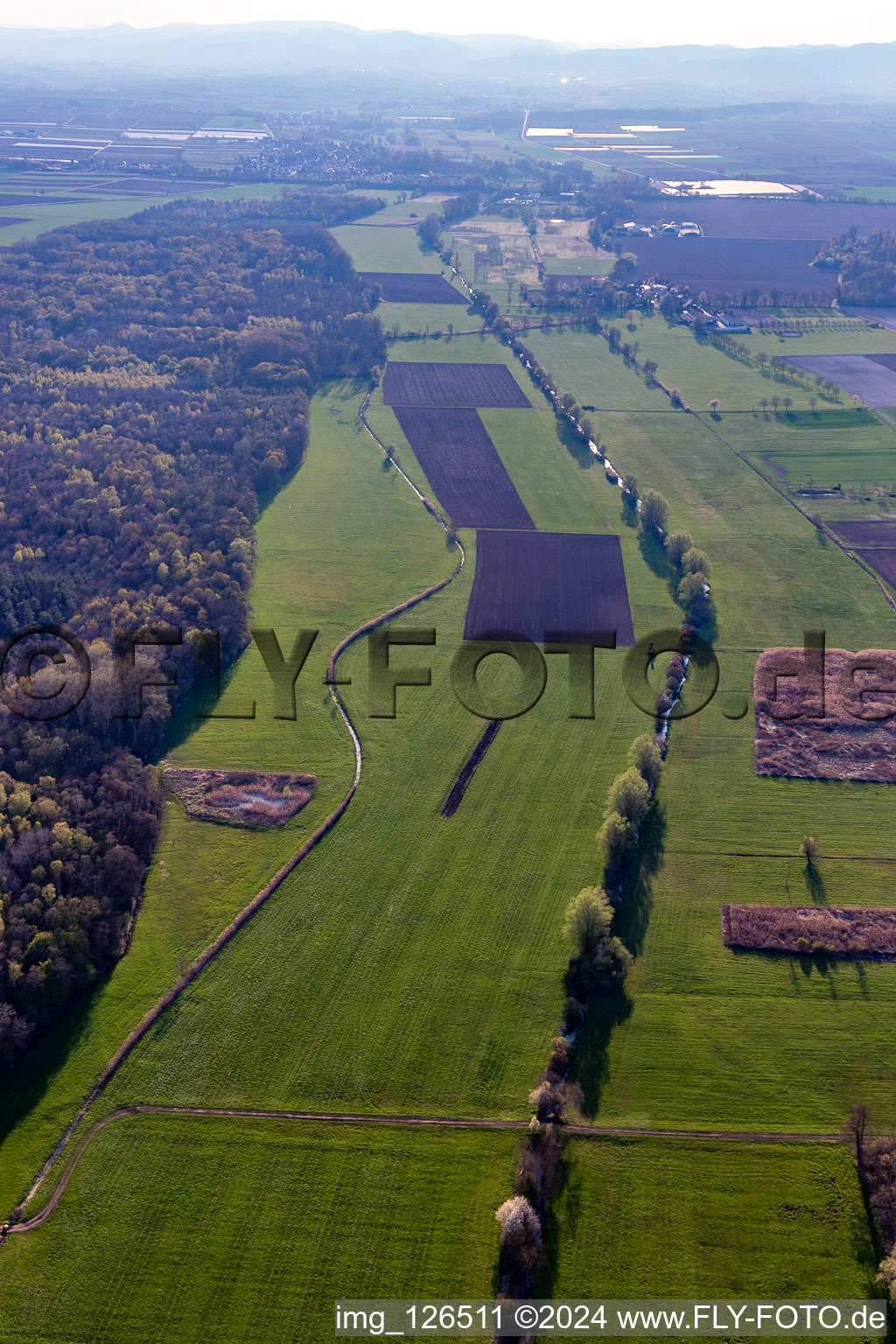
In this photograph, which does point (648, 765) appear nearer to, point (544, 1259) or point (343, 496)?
point (544, 1259)

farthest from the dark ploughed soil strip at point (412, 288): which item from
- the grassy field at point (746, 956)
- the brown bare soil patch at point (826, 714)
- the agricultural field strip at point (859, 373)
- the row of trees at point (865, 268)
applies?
the brown bare soil patch at point (826, 714)

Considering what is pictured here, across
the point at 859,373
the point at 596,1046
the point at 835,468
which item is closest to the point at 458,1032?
the point at 596,1046

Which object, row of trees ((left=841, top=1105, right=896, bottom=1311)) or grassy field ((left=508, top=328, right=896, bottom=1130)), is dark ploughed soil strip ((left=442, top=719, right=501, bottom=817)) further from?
row of trees ((left=841, top=1105, right=896, bottom=1311))

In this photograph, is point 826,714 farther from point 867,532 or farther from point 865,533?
point 867,532

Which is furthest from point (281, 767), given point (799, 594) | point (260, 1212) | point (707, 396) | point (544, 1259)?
point (707, 396)

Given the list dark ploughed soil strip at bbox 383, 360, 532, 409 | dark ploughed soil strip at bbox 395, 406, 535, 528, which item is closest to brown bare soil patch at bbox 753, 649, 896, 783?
dark ploughed soil strip at bbox 395, 406, 535, 528

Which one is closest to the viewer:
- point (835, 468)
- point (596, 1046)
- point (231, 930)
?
point (596, 1046)

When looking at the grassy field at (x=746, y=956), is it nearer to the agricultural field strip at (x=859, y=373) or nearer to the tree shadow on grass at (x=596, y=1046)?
A: the tree shadow on grass at (x=596, y=1046)
